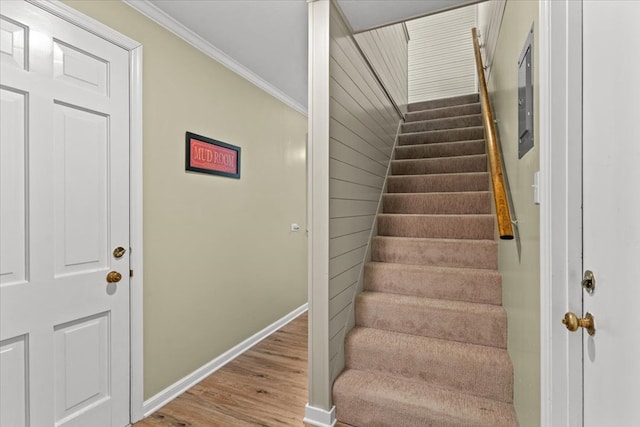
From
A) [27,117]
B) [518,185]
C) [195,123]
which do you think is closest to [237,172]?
[195,123]

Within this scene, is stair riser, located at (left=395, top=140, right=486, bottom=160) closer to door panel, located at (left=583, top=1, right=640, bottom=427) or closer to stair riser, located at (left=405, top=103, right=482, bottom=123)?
stair riser, located at (left=405, top=103, right=482, bottom=123)

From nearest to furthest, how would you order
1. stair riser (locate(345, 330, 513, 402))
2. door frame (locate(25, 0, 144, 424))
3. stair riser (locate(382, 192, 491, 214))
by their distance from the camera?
stair riser (locate(345, 330, 513, 402))
door frame (locate(25, 0, 144, 424))
stair riser (locate(382, 192, 491, 214))

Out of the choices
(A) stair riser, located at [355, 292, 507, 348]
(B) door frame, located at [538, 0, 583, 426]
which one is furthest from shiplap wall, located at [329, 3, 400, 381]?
(B) door frame, located at [538, 0, 583, 426]

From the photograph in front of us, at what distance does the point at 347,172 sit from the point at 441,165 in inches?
60.1

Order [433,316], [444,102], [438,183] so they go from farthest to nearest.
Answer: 1. [444,102]
2. [438,183]
3. [433,316]

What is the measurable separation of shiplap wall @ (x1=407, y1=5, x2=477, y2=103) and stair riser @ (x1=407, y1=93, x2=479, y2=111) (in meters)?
0.87

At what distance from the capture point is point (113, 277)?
169cm

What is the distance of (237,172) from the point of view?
270 cm

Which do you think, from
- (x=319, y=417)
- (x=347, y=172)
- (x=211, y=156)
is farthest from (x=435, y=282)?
(x=211, y=156)

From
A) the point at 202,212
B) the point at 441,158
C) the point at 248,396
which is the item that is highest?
the point at 441,158

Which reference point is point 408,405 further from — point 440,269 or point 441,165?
point 441,165

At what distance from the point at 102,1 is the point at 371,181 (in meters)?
2.06

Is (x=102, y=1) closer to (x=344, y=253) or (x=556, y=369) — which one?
(x=344, y=253)

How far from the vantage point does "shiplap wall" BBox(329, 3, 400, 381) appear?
1.82 m
